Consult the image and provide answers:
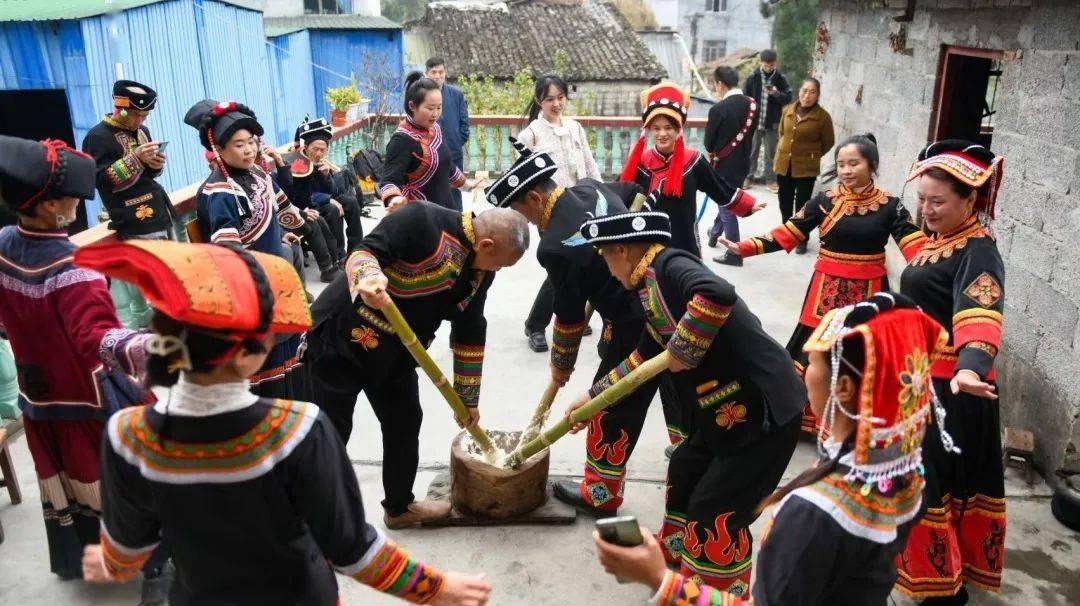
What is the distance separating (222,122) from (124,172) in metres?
1.26

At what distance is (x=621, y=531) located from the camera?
191cm

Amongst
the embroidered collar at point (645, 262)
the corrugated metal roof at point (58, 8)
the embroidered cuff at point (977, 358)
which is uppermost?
the corrugated metal roof at point (58, 8)

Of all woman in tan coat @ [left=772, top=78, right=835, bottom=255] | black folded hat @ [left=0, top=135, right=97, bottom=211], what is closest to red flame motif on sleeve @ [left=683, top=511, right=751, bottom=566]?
black folded hat @ [left=0, top=135, right=97, bottom=211]

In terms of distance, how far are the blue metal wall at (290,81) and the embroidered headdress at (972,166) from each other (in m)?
11.7

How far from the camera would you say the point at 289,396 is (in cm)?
430

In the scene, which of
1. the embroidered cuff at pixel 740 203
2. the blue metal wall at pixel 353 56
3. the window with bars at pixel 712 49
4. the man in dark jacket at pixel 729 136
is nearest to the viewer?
the embroidered cuff at pixel 740 203

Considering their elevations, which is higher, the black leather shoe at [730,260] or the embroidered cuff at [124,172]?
the embroidered cuff at [124,172]

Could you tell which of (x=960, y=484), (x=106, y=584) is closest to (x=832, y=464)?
(x=960, y=484)

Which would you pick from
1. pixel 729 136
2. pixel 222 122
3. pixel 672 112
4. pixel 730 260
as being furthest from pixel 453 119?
pixel 222 122

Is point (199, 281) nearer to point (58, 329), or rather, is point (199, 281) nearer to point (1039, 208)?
point (58, 329)

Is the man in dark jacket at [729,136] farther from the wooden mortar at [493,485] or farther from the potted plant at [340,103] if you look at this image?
the potted plant at [340,103]

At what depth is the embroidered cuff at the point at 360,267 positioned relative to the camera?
3.29 m

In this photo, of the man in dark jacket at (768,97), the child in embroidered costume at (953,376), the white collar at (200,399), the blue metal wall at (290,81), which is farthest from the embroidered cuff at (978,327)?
the blue metal wall at (290,81)

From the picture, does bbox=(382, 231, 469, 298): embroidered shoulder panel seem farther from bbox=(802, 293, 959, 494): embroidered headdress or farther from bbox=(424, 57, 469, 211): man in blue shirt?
bbox=(424, 57, 469, 211): man in blue shirt
